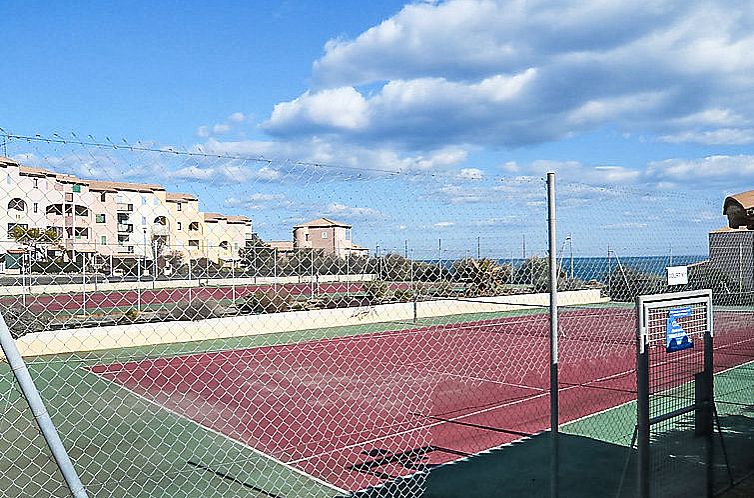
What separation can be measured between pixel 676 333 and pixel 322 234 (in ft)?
8.08

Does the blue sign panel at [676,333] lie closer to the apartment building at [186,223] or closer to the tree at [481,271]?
the tree at [481,271]

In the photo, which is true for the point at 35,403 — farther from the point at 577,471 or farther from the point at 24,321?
the point at 24,321

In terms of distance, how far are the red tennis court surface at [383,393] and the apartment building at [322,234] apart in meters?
2.37

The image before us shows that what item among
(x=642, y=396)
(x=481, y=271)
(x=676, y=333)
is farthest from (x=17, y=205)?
(x=481, y=271)

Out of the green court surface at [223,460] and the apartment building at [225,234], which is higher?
the apartment building at [225,234]

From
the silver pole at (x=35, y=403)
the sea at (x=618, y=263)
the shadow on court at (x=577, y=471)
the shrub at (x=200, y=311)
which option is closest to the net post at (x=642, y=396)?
the shadow on court at (x=577, y=471)

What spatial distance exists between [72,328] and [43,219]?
14.0 metres

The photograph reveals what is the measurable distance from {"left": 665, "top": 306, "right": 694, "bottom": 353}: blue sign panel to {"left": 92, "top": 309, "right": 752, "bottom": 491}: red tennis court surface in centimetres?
278

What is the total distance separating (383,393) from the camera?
1080 centimetres

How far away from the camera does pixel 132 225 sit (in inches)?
150

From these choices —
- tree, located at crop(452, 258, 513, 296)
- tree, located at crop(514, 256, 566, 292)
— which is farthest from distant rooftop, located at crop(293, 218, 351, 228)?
tree, located at crop(514, 256, 566, 292)

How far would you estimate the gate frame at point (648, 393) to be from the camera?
14.0 feet

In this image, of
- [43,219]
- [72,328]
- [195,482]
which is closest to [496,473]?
[195,482]

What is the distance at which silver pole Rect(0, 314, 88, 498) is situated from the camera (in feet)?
8.61
